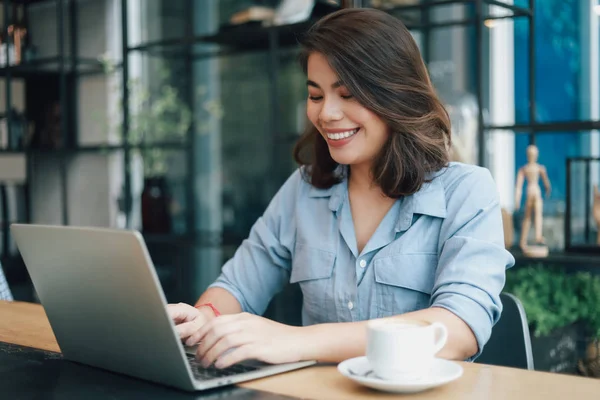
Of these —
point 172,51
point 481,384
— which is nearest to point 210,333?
point 481,384

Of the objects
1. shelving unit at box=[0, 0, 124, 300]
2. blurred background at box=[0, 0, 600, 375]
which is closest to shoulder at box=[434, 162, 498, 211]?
blurred background at box=[0, 0, 600, 375]

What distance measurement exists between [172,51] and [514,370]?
3764 mm

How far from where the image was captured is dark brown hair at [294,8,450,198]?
1507 mm

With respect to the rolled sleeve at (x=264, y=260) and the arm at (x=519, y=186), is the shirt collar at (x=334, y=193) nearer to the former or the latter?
the rolled sleeve at (x=264, y=260)

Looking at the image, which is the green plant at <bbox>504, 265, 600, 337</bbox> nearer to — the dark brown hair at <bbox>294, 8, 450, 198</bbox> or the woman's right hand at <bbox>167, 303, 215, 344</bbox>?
the dark brown hair at <bbox>294, 8, 450, 198</bbox>

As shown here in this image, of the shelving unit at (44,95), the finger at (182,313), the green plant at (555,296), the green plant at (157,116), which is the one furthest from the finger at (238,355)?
the shelving unit at (44,95)

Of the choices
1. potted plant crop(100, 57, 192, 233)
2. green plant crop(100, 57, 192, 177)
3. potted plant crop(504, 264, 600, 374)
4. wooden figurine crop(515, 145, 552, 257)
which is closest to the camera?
potted plant crop(504, 264, 600, 374)

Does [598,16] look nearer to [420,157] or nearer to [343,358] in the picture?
[420,157]

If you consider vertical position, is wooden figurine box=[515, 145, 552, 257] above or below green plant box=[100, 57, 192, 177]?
below

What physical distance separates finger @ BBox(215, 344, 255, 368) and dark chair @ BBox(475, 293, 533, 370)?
22.1 inches

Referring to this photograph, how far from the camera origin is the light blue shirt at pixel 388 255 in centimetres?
136

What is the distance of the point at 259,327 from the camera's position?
A: 3.72ft

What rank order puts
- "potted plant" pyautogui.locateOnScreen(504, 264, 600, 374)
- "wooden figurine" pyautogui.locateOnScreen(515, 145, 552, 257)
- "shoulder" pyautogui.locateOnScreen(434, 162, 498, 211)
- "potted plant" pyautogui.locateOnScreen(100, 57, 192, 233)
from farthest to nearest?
1. "potted plant" pyautogui.locateOnScreen(100, 57, 192, 233)
2. "wooden figurine" pyautogui.locateOnScreen(515, 145, 552, 257)
3. "potted plant" pyautogui.locateOnScreen(504, 264, 600, 374)
4. "shoulder" pyautogui.locateOnScreen(434, 162, 498, 211)

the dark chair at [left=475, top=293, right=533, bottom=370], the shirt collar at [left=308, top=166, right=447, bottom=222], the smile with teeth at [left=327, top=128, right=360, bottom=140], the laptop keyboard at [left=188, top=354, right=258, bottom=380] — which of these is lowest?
the dark chair at [left=475, top=293, right=533, bottom=370]
